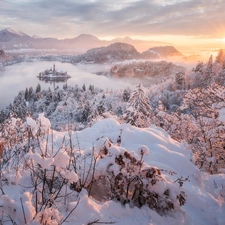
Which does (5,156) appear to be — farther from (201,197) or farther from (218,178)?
(218,178)

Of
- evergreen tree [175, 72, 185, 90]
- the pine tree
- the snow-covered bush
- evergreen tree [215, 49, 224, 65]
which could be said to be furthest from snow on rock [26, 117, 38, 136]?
evergreen tree [215, 49, 224, 65]

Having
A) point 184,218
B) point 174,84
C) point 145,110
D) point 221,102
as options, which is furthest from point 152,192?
point 174,84

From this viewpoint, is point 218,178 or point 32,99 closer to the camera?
point 218,178

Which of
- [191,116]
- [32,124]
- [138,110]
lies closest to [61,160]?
[32,124]

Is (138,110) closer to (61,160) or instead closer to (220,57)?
(61,160)

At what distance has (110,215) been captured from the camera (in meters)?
3.21

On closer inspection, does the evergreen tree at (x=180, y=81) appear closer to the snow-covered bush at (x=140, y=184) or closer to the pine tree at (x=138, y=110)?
the pine tree at (x=138, y=110)

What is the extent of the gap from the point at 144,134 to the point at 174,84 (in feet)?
239

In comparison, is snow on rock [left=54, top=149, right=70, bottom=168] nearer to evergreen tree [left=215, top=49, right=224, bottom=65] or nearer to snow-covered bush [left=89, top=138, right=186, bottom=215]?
snow-covered bush [left=89, top=138, right=186, bottom=215]

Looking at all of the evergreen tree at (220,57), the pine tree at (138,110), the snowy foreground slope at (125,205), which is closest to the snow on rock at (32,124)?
the snowy foreground slope at (125,205)

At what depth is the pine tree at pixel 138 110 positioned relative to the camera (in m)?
21.6

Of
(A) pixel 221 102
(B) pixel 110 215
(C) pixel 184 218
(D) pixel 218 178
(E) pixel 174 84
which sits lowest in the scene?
(E) pixel 174 84

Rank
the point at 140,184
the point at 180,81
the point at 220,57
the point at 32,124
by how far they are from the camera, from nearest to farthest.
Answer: the point at 140,184
the point at 32,124
the point at 180,81
the point at 220,57

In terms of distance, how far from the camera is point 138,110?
23.0 m
